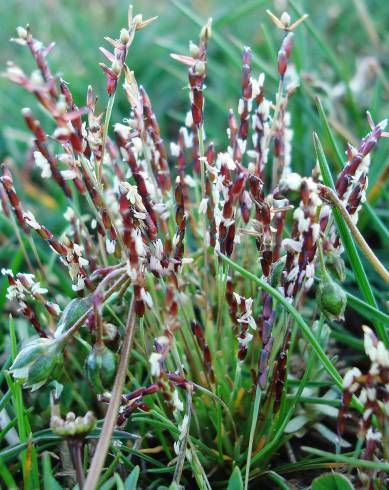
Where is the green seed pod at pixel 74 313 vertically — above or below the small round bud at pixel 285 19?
below

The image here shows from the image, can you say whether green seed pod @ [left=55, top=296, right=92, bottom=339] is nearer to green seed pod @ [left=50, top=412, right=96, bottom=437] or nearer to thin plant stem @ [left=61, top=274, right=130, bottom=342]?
thin plant stem @ [left=61, top=274, right=130, bottom=342]

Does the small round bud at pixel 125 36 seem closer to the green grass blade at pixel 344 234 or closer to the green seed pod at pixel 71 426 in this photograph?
the green grass blade at pixel 344 234

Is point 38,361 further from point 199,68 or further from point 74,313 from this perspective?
point 199,68

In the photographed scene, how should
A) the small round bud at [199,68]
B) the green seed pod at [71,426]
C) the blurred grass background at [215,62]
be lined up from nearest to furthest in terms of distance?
the green seed pod at [71,426], the small round bud at [199,68], the blurred grass background at [215,62]

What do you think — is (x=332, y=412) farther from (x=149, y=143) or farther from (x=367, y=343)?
(x=149, y=143)

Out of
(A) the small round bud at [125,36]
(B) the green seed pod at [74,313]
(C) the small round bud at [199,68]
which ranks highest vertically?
(A) the small round bud at [125,36]

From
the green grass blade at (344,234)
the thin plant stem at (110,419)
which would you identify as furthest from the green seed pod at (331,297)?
the thin plant stem at (110,419)
